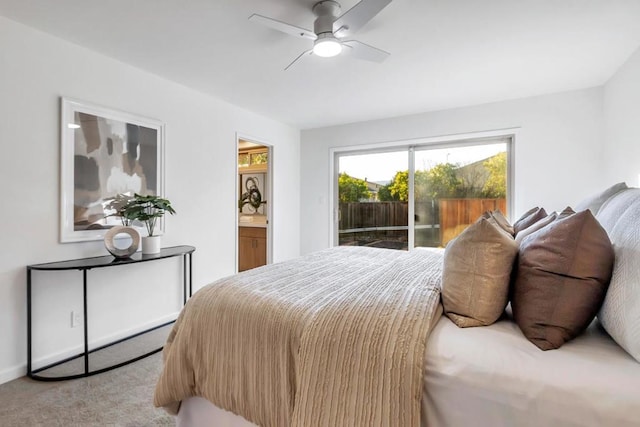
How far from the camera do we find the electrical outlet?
245 centimetres

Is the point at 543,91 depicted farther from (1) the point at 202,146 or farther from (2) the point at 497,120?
(1) the point at 202,146

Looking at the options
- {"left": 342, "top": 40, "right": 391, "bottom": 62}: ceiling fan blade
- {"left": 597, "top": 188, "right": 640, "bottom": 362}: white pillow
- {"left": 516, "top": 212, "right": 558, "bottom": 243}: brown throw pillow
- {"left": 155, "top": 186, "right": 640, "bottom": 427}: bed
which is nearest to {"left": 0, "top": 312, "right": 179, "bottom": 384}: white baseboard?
{"left": 155, "top": 186, "right": 640, "bottom": 427}: bed

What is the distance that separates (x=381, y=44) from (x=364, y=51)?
288 millimetres

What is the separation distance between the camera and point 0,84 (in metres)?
2.08

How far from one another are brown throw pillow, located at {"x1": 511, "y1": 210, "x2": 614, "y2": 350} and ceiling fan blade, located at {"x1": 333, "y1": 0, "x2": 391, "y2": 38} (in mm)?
1400

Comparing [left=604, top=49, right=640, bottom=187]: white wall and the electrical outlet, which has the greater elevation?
[left=604, top=49, right=640, bottom=187]: white wall

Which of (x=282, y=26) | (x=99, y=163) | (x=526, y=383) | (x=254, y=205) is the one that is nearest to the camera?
(x=526, y=383)

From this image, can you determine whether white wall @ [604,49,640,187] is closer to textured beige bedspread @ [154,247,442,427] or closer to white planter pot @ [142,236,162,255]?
textured beige bedspread @ [154,247,442,427]

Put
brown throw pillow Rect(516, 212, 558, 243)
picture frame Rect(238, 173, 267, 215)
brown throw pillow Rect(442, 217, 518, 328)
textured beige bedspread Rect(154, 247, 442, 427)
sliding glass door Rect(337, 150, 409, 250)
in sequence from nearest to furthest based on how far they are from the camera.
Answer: textured beige bedspread Rect(154, 247, 442, 427) → brown throw pillow Rect(442, 217, 518, 328) → brown throw pillow Rect(516, 212, 558, 243) → sliding glass door Rect(337, 150, 409, 250) → picture frame Rect(238, 173, 267, 215)

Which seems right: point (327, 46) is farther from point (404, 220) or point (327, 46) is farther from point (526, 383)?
point (404, 220)

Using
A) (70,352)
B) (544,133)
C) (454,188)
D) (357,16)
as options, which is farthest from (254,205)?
(544,133)

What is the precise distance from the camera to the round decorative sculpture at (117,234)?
2.44 metres

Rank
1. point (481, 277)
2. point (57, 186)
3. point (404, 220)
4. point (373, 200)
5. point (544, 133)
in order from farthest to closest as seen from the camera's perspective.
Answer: point (373, 200), point (404, 220), point (544, 133), point (57, 186), point (481, 277)

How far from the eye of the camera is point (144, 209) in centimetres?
270
